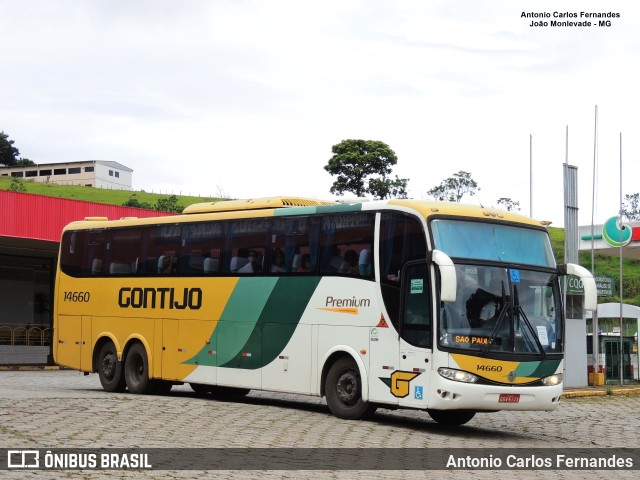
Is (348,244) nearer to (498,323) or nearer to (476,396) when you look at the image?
(498,323)

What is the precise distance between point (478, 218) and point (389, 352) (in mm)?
2498

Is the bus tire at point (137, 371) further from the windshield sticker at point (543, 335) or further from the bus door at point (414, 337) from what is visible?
the windshield sticker at point (543, 335)

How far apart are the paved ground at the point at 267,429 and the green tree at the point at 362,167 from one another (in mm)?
61633

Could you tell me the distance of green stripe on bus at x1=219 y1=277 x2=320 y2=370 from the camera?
746 inches

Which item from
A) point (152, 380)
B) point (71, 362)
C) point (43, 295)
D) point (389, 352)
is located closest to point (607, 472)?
point (389, 352)

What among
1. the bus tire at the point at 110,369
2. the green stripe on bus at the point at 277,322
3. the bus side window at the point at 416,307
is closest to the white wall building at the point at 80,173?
the bus tire at the point at 110,369

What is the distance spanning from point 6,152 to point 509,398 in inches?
Answer: 5551

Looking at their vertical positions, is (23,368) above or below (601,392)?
below

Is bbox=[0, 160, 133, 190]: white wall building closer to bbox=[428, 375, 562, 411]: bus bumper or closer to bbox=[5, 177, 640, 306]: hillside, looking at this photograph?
bbox=[5, 177, 640, 306]: hillside

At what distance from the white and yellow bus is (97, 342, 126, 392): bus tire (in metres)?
0.04

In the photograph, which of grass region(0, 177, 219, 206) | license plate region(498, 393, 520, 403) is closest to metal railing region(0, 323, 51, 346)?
license plate region(498, 393, 520, 403)

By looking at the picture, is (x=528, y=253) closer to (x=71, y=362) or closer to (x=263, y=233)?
(x=263, y=233)

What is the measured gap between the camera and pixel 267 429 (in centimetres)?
1534

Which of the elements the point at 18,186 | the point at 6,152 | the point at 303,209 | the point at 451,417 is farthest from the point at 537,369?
the point at 6,152
